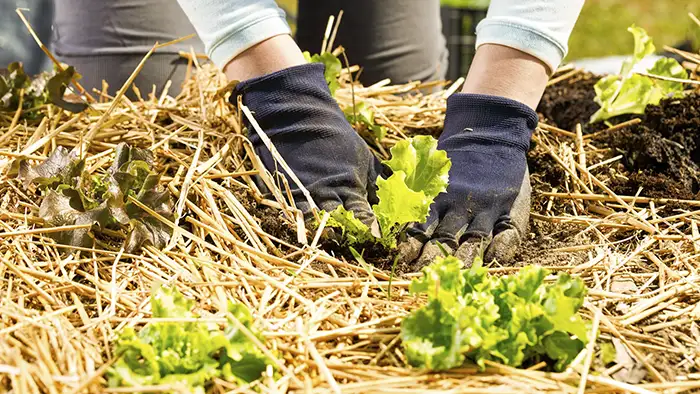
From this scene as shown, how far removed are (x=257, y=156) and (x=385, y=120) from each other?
0.40m

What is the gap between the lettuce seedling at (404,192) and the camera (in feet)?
3.50

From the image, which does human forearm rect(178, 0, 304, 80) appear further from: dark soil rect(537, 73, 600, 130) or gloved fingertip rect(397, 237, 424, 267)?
dark soil rect(537, 73, 600, 130)

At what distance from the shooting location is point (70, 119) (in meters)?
1.53

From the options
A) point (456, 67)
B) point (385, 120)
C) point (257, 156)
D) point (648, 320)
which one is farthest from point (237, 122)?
point (456, 67)

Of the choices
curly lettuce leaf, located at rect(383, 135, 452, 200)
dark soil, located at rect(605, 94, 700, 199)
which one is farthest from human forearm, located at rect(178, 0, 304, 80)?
dark soil, located at rect(605, 94, 700, 199)

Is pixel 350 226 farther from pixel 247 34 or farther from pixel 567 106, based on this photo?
pixel 567 106

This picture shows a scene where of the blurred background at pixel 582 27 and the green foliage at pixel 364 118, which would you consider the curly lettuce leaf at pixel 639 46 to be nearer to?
the blurred background at pixel 582 27

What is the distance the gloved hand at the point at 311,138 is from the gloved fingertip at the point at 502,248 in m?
0.23

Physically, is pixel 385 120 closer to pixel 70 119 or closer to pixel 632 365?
pixel 70 119

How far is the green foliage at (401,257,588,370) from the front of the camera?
77 cm

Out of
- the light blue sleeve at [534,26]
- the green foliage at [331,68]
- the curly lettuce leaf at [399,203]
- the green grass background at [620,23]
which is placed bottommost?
the green grass background at [620,23]

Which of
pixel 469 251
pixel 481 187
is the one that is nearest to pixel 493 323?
pixel 469 251

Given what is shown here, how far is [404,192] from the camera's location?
1061 mm

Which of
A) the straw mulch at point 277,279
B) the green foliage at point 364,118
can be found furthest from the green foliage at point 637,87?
the green foliage at point 364,118
